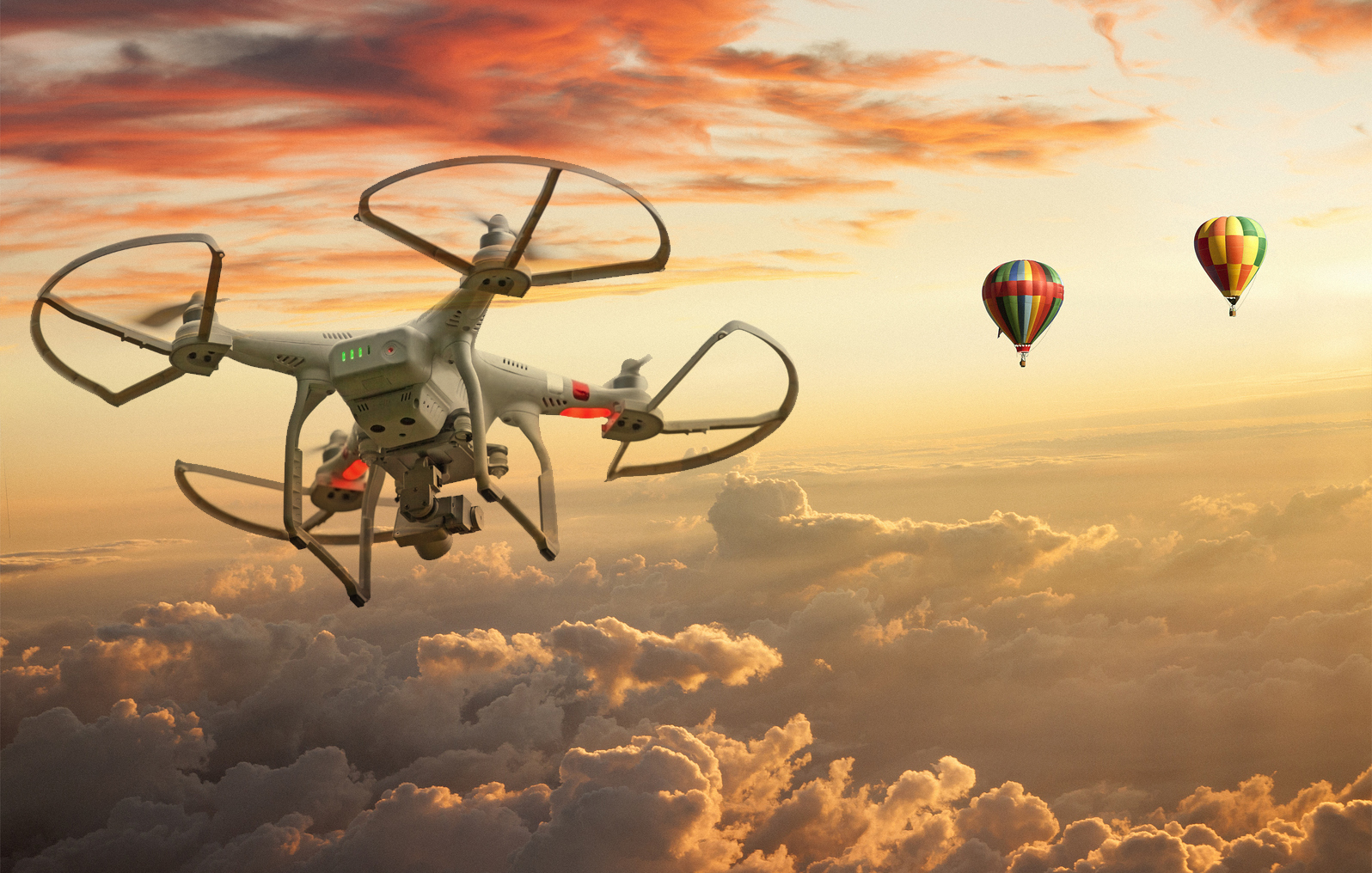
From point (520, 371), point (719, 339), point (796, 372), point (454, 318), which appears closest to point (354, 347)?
point (454, 318)

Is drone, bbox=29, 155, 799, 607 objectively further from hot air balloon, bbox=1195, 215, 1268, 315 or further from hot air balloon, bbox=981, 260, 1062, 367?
hot air balloon, bbox=1195, 215, 1268, 315

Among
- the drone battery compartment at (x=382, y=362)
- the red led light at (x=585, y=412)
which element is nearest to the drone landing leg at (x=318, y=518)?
the drone battery compartment at (x=382, y=362)

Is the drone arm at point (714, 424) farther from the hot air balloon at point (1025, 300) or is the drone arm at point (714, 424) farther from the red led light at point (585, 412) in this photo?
the hot air balloon at point (1025, 300)

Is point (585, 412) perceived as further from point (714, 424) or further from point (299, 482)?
point (299, 482)

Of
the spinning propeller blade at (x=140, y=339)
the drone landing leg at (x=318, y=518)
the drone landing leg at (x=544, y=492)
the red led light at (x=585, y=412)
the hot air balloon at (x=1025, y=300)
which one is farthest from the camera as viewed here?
the hot air balloon at (x=1025, y=300)

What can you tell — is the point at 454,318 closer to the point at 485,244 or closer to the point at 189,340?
the point at 485,244

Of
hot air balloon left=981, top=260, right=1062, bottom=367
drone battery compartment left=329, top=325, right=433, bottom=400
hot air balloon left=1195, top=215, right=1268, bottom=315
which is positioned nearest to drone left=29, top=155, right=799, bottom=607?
drone battery compartment left=329, top=325, right=433, bottom=400
